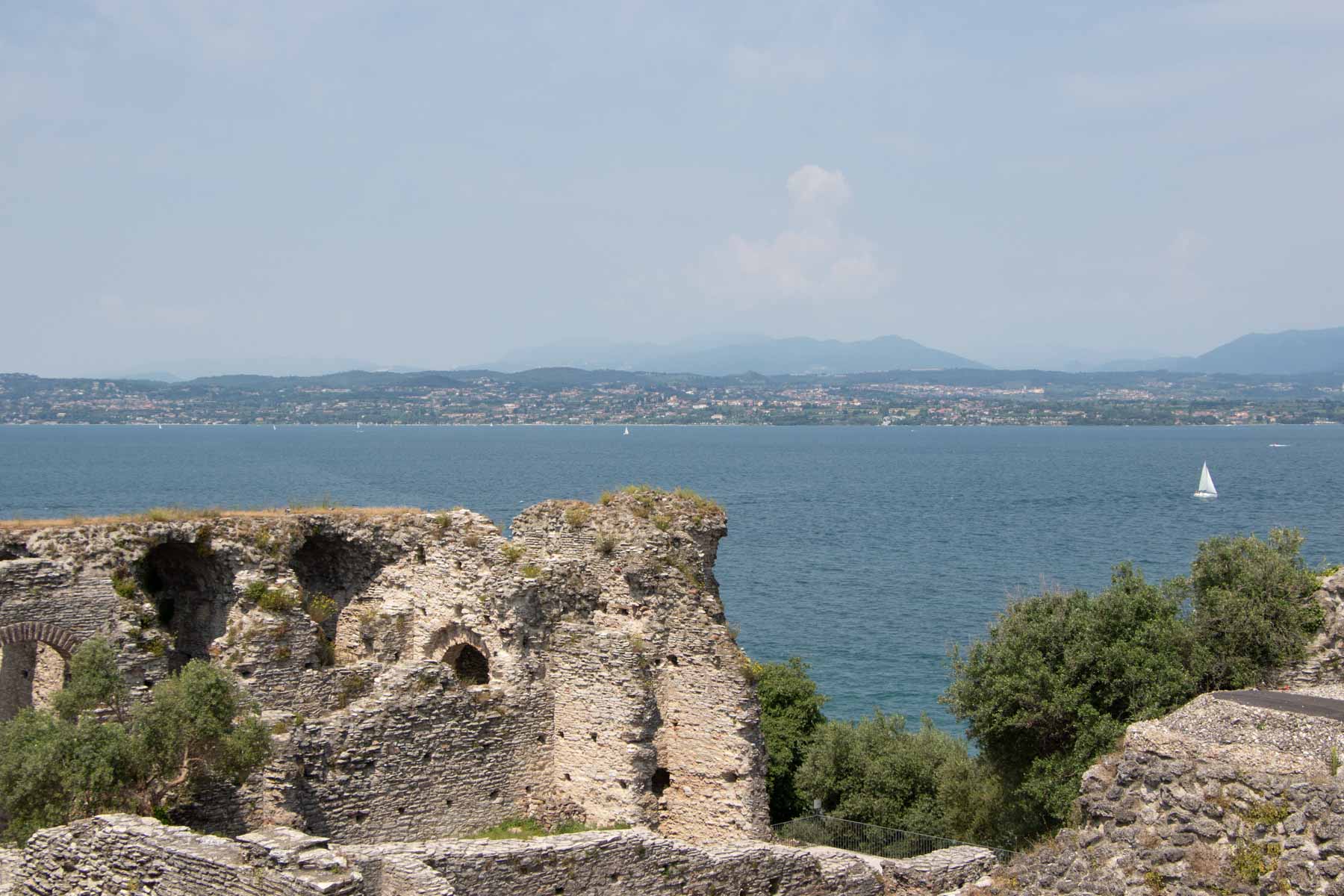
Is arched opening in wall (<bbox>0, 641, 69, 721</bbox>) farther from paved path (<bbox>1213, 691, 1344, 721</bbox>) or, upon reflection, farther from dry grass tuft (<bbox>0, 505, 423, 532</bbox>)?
paved path (<bbox>1213, 691, 1344, 721</bbox>)

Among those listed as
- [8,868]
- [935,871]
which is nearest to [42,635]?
[8,868]

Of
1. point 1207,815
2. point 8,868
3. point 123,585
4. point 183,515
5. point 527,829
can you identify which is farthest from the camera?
point 183,515

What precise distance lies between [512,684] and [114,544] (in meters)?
7.06

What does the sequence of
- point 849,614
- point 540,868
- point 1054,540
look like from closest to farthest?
point 540,868
point 849,614
point 1054,540

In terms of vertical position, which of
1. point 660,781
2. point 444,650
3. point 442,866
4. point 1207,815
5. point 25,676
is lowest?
point 660,781

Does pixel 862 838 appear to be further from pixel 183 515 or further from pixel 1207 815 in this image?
pixel 183 515

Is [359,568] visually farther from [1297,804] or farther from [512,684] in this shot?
[1297,804]

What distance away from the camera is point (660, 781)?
2147cm

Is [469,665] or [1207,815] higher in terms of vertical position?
[1207,815]

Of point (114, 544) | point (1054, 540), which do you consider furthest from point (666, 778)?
point (1054, 540)

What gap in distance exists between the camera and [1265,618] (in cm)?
2214

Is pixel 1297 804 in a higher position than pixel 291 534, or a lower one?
lower

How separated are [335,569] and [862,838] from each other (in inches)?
518

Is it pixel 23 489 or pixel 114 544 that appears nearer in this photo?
pixel 114 544
